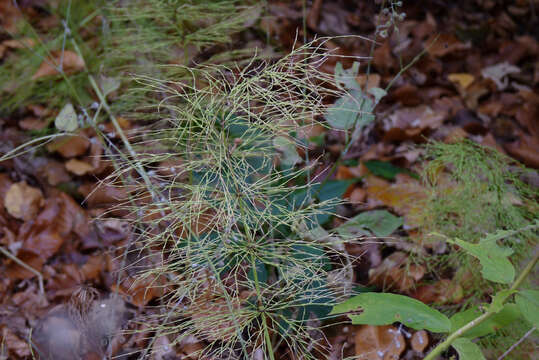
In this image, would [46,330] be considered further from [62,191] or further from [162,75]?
[162,75]

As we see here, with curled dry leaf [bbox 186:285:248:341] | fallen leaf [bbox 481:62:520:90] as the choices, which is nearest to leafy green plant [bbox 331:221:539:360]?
curled dry leaf [bbox 186:285:248:341]

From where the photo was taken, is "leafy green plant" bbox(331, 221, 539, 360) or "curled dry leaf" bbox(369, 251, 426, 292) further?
"curled dry leaf" bbox(369, 251, 426, 292)

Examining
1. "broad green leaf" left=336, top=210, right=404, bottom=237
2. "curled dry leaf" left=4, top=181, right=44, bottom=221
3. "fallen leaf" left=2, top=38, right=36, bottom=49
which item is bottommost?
"curled dry leaf" left=4, top=181, right=44, bottom=221

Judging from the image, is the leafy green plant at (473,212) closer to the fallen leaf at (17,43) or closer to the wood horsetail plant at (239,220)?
the wood horsetail plant at (239,220)

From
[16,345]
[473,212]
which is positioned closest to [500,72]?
[473,212]

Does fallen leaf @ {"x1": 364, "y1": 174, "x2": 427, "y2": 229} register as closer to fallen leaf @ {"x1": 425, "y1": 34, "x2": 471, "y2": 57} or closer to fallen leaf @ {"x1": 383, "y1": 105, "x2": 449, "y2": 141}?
fallen leaf @ {"x1": 383, "y1": 105, "x2": 449, "y2": 141}

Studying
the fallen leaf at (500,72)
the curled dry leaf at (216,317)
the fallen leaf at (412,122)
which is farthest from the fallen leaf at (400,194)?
the fallen leaf at (500,72)
